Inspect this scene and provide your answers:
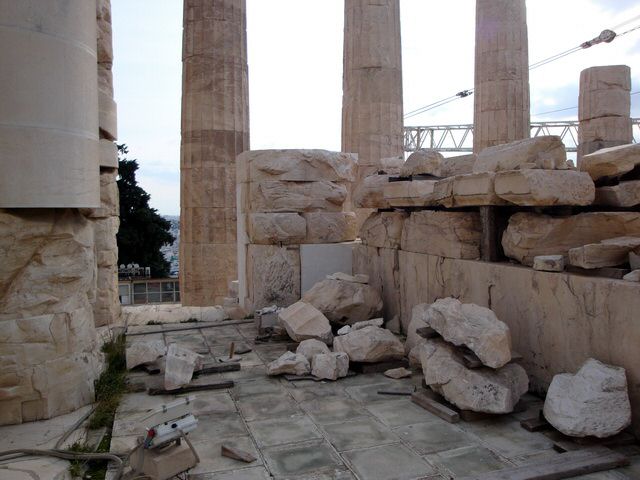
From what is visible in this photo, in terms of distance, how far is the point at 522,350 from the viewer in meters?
4.65

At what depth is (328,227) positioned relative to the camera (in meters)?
7.76

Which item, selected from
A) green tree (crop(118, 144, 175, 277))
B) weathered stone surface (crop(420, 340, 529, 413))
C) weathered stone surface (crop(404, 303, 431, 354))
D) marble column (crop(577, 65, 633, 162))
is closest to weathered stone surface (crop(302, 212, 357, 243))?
weathered stone surface (crop(404, 303, 431, 354))

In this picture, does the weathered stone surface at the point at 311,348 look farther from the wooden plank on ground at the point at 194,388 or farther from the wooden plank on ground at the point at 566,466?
the wooden plank on ground at the point at 566,466

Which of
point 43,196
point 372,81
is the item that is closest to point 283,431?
point 43,196

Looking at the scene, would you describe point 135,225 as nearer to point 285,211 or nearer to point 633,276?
point 285,211

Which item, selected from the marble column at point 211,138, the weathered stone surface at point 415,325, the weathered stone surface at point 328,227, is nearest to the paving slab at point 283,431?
the weathered stone surface at point 415,325

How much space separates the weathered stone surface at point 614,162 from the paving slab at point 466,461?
8.24 feet

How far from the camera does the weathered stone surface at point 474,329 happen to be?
13.0 ft

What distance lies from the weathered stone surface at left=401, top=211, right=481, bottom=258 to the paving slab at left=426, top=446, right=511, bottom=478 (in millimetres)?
2261

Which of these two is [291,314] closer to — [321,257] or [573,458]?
[321,257]

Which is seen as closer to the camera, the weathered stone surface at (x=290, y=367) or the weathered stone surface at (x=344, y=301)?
the weathered stone surface at (x=290, y=367)

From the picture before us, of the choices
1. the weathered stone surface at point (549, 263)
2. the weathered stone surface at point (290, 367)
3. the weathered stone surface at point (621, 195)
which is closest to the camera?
the weathered stone surface at point (549, 263)

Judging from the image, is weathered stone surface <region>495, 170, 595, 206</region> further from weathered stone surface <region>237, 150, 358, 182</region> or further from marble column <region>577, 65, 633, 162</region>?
marble column <region>577, 65, 633, 162</region>

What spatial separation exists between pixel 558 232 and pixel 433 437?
2.01 m
